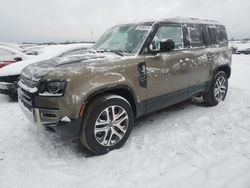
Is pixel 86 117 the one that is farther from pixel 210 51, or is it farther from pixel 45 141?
pixel 210 51

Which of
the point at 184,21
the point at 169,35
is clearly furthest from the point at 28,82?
the point at 184,21

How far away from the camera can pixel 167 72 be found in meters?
4.59

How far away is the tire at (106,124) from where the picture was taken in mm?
3592

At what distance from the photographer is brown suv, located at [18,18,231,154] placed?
135 inches

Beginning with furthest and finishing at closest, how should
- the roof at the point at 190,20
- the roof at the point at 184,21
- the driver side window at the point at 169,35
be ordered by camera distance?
the roof at the point at 190,20 < the roof at the point at 184,21 < the driver side window at the point at 169,35

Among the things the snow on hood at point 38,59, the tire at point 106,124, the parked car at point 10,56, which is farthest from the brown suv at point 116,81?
the parked car at point 10,56

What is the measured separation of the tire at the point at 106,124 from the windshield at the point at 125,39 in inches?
38.6

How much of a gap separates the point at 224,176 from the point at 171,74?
82.5 inches

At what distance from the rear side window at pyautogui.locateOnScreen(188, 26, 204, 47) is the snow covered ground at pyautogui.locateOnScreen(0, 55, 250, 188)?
1528mm

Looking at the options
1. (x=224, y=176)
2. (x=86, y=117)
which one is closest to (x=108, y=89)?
(x=86, y=117)

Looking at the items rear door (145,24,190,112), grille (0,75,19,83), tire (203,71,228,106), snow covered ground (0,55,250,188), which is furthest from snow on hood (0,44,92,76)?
tire (203,71,228,106)

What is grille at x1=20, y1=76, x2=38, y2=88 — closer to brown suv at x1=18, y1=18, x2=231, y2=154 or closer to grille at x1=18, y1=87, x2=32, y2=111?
brown suv at x1=18, y1=18, x2=231, y2=154

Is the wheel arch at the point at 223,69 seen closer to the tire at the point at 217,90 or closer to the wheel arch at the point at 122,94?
the tire at the point at 217,90

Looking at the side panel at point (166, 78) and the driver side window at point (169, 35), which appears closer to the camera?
the side panel at point (166, 78)
